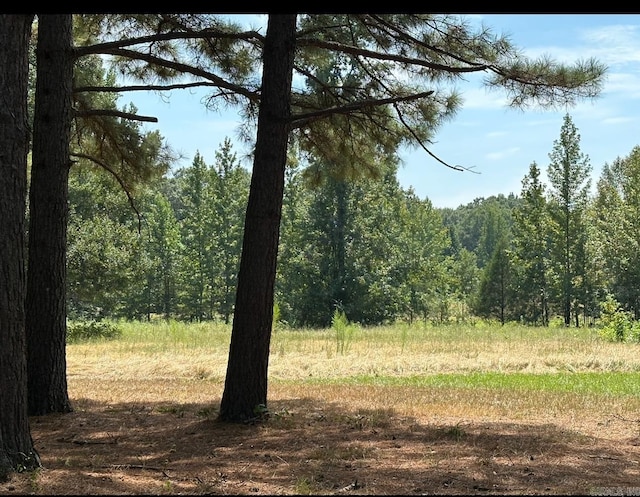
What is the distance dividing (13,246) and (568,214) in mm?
33621

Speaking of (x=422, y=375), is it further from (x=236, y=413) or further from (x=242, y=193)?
(x=242, y=193)

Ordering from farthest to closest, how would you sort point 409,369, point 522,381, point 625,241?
point 625,241 → point 409,369 → point 522,381

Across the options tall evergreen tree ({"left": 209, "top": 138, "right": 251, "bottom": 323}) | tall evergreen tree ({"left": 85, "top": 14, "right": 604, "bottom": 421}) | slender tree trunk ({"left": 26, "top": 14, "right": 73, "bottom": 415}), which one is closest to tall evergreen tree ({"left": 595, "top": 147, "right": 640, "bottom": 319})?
tall evergreen tree ({"left": 209, "top": 138, "right": 251, "bottom": 323})

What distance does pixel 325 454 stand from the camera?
5.18 metres

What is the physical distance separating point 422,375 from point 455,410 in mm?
4942

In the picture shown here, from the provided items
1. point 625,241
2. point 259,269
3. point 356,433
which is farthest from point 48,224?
point 625,241

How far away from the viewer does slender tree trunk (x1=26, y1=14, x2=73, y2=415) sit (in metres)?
7.02

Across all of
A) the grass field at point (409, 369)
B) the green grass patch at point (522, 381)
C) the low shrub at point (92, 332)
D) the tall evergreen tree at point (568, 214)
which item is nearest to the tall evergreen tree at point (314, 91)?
the grass field at point (409, 369)

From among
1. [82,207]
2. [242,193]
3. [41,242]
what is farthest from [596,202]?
[41,242]

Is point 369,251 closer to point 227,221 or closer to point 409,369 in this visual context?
point 227,221

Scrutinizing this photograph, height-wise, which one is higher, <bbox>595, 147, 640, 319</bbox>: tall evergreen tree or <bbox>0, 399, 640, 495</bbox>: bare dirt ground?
<bbox>595, 147, 640, 319</bbox>: tall evergreen tree

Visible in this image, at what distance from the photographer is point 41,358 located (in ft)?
23.1

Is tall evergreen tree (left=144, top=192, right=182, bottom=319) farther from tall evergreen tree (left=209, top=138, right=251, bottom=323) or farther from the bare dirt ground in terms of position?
the bare dirt ground

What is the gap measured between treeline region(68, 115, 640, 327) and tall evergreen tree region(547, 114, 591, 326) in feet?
0.20
